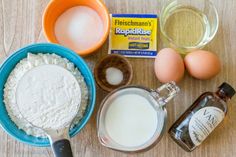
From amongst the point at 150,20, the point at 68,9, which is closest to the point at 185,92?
the point at 150,20

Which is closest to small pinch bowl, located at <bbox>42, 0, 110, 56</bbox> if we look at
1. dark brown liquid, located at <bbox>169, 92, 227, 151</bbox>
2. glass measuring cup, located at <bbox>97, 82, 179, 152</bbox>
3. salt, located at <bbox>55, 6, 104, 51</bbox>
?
salt, located at <bbox>55, 6, 104, 51</bbox>

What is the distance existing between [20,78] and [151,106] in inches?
11.1

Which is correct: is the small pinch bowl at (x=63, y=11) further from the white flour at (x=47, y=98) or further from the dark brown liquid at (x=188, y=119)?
the dark brown liquid at (x=188, y=119)

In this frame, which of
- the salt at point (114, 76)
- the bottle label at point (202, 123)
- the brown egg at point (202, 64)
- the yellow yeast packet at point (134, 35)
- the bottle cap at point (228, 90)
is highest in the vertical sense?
the yellow yeast packet at point (134, 35)

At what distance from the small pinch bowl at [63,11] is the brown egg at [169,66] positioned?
0.13 metres

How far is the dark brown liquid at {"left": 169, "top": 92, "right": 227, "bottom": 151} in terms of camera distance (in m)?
0.83

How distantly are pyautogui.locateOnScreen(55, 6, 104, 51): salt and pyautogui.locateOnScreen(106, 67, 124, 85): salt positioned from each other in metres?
0.07

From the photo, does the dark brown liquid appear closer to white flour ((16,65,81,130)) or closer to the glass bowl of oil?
the glass bowl of oil

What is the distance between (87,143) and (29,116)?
16cm

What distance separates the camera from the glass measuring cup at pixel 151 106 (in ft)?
2.62

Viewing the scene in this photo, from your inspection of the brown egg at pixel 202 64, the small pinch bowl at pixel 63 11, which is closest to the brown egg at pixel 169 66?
the brown egg at pixel 202 64

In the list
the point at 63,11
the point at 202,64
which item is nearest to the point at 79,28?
the point at 63,11

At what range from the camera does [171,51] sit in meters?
0.85

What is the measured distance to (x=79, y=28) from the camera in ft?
2.94
